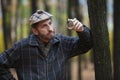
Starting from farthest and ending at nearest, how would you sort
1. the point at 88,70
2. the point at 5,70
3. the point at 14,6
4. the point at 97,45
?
the point at 88,70
the point at 14,6
the point at 5,70
the point at 97,45

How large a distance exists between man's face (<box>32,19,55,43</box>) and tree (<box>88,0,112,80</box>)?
19.3 inches

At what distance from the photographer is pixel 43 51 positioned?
5312 millimetres

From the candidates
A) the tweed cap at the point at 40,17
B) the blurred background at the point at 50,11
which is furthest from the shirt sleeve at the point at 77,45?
the blurred background at the point at 50,11

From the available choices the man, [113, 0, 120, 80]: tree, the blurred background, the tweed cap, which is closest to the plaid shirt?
the man

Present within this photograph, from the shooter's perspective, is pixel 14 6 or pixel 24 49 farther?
pixel 14 6

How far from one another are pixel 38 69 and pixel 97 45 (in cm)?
78

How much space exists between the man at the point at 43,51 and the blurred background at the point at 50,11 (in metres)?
10.0

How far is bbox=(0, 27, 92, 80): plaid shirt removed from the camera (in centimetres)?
531

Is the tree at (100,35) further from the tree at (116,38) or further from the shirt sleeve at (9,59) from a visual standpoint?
the tree at (116,38)

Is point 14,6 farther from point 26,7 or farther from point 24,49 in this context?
point 24,49

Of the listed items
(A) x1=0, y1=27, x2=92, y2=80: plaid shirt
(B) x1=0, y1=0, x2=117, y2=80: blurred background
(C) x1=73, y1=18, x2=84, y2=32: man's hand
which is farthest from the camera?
(B) x1=0, y1=0, x2=117, y2=80: blurred background

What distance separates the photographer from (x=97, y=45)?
512 cm

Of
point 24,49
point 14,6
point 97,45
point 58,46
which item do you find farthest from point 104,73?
point 14,6

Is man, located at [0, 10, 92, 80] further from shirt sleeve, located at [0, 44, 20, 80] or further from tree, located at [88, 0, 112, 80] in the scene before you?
tree, located at [88, 0, 112, 80]
